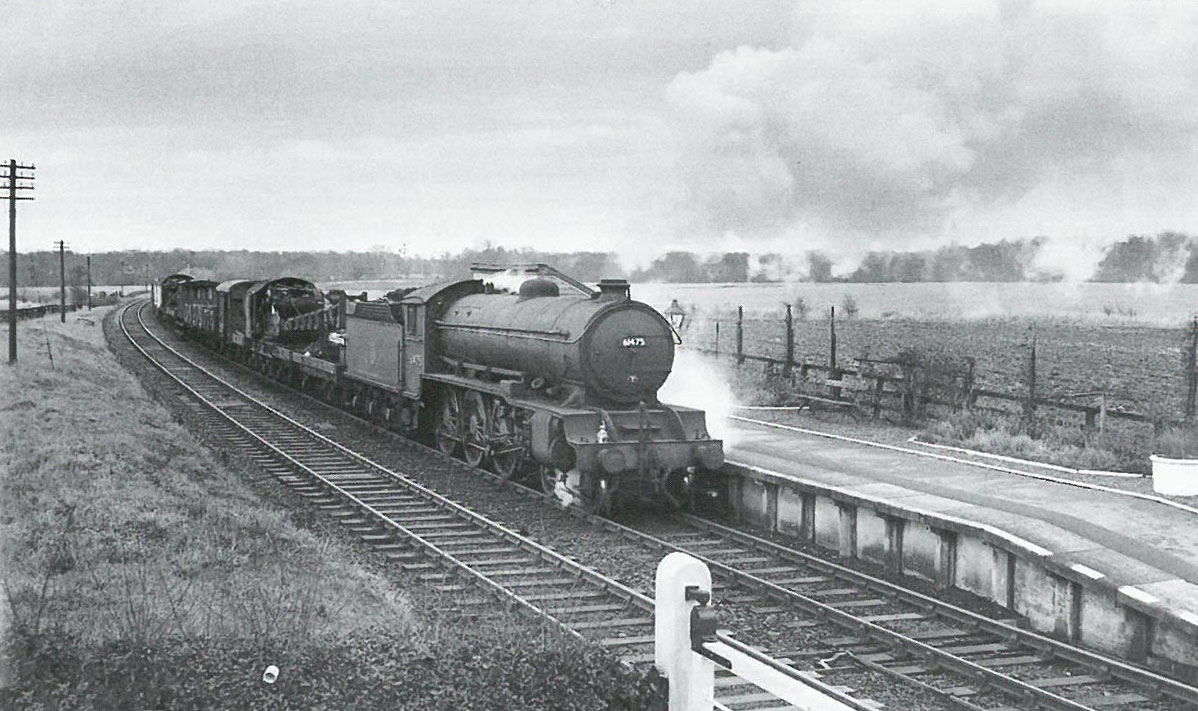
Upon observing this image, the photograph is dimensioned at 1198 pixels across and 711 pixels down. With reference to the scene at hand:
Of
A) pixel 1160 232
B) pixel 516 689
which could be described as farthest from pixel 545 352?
pixel 1160 232

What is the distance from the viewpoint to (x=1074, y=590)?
31.2 ft

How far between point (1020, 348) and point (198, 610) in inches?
1346

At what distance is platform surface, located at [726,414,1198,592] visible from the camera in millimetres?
9898

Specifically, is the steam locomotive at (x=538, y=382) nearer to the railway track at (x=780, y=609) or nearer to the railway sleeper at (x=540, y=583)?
the railway track at (x=780, y=609)

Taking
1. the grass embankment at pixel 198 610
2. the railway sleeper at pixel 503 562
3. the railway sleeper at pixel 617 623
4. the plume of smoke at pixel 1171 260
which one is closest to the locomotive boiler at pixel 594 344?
the railway sleeper at pixel 503 562

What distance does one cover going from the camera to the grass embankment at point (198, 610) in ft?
17.0

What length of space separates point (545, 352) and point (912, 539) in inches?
215

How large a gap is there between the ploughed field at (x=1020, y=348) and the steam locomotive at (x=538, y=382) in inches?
456

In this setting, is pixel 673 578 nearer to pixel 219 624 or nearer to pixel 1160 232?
pixel 219 624

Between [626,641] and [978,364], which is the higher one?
[978,364]

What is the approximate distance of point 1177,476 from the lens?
516 inches

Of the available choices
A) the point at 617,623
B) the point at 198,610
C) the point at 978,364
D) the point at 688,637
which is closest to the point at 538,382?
the point at 617,623

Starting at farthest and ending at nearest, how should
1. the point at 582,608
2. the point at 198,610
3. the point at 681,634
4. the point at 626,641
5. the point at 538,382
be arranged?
the point at 538,382
the point at 582,608
the point at 626,641
the point at 198,610
the point at 681,634

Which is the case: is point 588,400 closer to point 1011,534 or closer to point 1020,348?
point 1011,534
